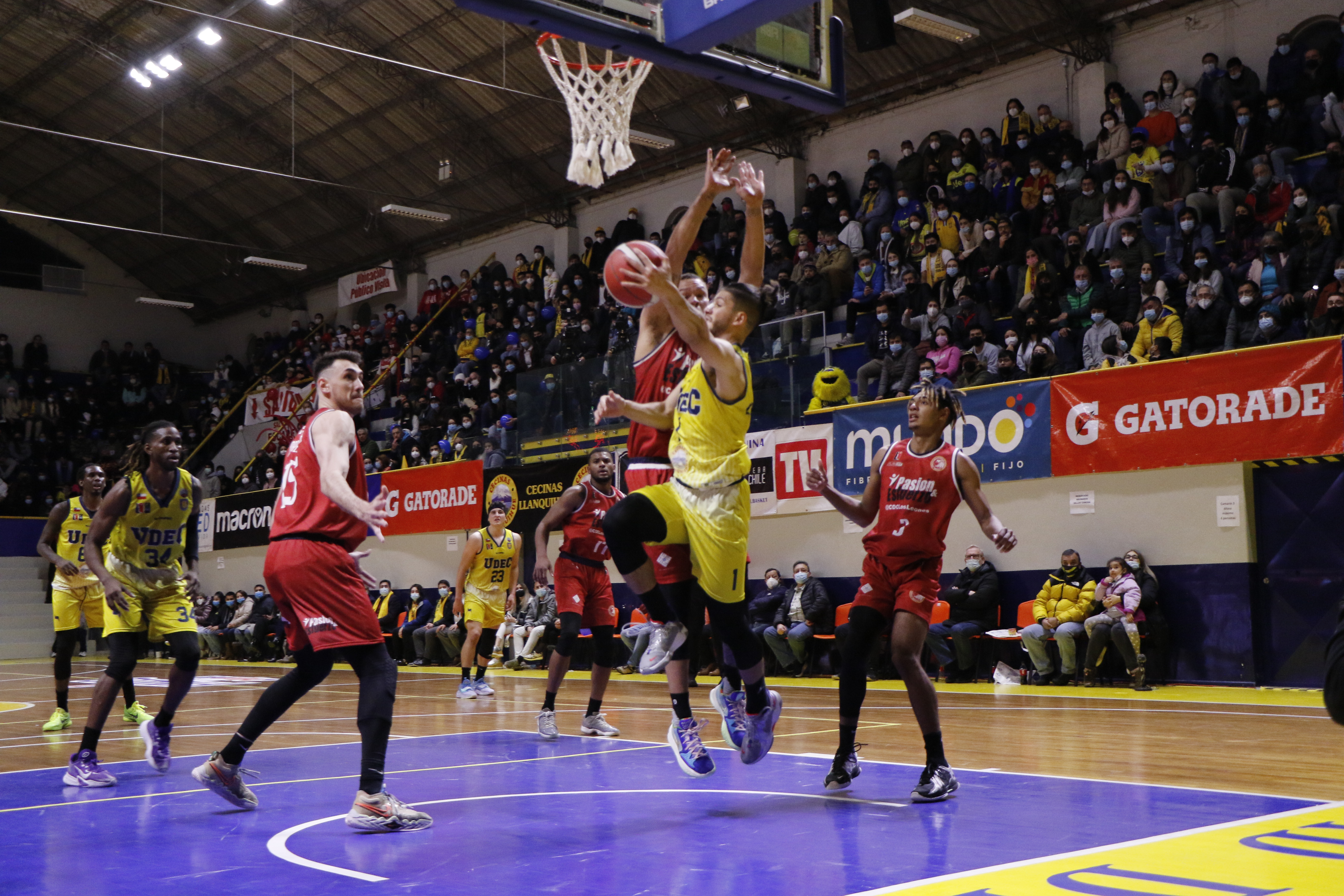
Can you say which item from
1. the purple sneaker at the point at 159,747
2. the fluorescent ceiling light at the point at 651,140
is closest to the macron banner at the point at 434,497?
the fluorescent ceiling light at the point at 651,140

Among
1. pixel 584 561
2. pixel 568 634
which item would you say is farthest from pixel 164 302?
pixel 568 634

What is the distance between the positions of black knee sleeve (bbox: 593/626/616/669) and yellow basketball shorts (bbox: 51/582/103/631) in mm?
4367

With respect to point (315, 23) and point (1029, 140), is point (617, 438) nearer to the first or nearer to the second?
point (1029, 140)

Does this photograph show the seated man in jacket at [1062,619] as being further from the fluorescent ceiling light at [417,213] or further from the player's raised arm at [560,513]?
the fluorescent ceiling light at [417,213]

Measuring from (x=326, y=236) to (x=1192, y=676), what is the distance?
77.7 ft

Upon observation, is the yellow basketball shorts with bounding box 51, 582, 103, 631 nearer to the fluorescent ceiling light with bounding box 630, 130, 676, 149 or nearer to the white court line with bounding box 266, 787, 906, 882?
the white court line with bounding box 266, 787, 906, 882

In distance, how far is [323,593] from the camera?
523 centimetres

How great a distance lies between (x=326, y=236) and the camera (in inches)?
1179

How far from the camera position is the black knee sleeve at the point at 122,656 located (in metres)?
6.82

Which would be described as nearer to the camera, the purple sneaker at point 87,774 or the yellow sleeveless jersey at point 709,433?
the yellow sleeveless jersey at point 709,433

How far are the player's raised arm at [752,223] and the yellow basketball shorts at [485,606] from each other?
280 inches

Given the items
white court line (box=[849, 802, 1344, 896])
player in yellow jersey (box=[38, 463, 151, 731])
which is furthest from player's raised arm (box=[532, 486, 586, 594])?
white court line (box=[849, 802, 1344, 896])

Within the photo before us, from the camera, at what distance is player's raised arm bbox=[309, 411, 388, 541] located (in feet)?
16.1

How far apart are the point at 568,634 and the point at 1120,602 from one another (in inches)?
254
